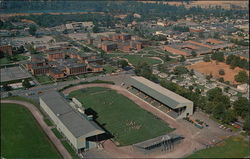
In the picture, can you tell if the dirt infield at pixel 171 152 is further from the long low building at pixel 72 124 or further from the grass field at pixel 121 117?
the long low building at pixel 72 124

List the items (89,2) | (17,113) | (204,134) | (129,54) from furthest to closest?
(89,2), (129,54), (17,113), (204,134)

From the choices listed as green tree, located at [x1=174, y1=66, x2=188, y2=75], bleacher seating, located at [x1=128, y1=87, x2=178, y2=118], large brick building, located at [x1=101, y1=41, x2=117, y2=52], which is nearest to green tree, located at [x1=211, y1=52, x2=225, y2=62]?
green tree, located at [x1=174, y1=66, x2=188, y2=75]

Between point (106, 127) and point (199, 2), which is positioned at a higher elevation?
point (199, 2)

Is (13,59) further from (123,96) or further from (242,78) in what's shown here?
(242,78)

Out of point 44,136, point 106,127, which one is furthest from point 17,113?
point 106,127

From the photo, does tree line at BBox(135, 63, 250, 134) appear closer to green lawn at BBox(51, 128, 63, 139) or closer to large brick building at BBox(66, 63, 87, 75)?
large brick building at BBox(66, 63, 87, 75)

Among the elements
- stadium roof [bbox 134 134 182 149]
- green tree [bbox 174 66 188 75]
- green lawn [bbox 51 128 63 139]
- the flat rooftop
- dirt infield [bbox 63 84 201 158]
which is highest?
green tree [bbox 174 66 188 75]

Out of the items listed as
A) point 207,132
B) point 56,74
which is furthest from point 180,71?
point 56,74

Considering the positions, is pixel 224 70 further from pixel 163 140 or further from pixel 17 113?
pixel 17 113
